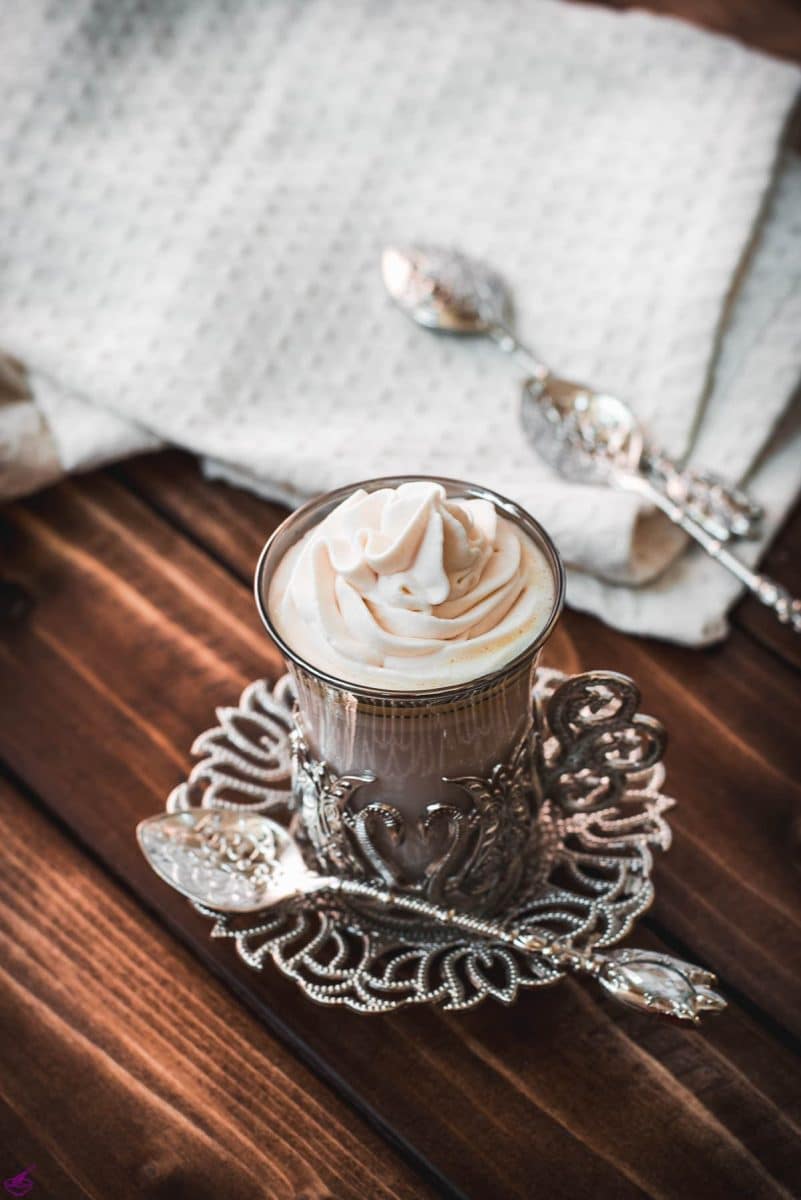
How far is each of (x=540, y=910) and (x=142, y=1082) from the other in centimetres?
19

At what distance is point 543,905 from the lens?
0.52 m

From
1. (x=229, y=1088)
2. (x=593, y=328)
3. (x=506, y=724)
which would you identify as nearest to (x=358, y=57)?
(x=593, y=328)

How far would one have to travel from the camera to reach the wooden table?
453mm

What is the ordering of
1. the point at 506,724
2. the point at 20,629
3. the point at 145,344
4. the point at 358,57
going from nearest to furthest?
the point at 506,724, the point at 20,629, the point at 145,344, the point at 358,57

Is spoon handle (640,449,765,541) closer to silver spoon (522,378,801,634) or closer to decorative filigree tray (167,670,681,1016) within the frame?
silver spoon (522,378,801,634)

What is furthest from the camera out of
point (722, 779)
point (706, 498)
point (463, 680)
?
point (706, 498)

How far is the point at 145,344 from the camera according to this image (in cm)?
80

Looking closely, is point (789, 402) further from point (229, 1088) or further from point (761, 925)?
point (229, 1088)

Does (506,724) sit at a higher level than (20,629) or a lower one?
higher

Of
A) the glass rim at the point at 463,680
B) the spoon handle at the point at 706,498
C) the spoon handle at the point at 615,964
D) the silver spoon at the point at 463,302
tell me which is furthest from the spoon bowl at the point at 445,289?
the spoon handle at the point at 615,964

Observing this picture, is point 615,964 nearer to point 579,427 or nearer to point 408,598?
point 408,598

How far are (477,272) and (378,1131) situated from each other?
589 millimetres

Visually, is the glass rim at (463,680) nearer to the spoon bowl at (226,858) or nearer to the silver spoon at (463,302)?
the spoon bowl at (226,858)

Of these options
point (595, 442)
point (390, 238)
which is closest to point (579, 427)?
point (595, 442)
